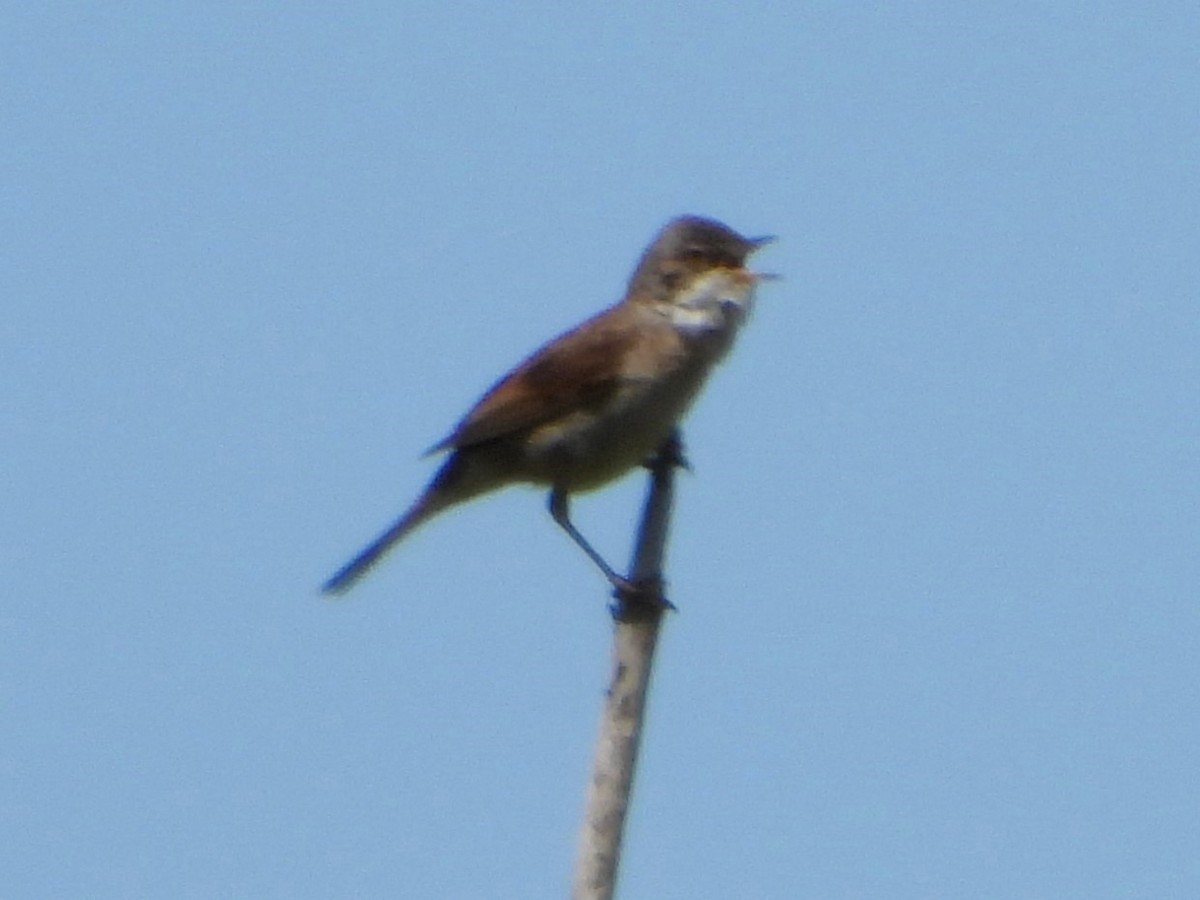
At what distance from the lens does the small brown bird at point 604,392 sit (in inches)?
353

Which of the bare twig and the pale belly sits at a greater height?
the pale belly

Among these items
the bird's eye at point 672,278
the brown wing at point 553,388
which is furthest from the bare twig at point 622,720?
the bird's eye at point 672,278

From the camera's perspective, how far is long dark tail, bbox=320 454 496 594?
911cm

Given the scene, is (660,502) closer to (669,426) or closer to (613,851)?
(613,851)

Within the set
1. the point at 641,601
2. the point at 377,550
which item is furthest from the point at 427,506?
the point at 641,601

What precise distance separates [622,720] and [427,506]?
4.39 metres

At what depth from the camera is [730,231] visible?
9555 mm

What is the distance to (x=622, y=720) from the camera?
4938 mm

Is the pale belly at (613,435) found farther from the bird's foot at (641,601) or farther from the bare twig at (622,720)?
the bird's foot at (641,601)

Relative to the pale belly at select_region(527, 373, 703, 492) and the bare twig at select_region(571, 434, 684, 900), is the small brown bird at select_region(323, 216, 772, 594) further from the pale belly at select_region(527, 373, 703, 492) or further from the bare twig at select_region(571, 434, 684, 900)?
the bare twig at select_region(571, 434, 684, 900)

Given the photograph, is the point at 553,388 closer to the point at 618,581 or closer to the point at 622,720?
the point at 618,581

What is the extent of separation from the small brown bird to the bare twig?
2.78 m

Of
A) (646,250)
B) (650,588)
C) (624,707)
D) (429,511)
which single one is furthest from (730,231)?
(624,707)

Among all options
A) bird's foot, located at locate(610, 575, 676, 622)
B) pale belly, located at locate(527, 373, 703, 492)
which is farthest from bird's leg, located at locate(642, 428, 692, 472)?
bird's foot, located at locate(610, 575, 676, 622)
